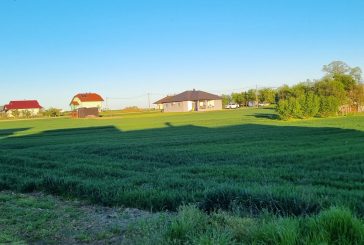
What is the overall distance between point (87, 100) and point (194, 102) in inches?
2331

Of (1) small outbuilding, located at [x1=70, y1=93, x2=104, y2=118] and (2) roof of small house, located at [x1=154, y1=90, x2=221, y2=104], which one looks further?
(1) small outbuilding, located at [x1=70, y1=93, x2=104, y2=118]

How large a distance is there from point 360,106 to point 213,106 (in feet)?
180

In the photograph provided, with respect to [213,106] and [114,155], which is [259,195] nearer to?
[114,155]

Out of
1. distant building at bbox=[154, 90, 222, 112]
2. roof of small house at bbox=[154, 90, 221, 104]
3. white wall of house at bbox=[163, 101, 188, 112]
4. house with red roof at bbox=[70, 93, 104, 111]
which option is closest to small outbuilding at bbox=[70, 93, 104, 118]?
house with red roof at bbox=[70, 93, 104, 111]

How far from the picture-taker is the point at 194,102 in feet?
336

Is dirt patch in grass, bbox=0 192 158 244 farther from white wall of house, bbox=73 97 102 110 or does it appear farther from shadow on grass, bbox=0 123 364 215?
white wall of house, bbox=73 97 102 110

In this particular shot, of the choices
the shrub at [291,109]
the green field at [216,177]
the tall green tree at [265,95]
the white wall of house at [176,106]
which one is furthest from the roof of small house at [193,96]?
the green field at [216,177]

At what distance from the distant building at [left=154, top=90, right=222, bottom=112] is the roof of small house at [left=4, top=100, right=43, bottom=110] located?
6508 cm

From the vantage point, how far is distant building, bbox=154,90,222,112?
335ft

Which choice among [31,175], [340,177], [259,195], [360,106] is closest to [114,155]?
[31,175]

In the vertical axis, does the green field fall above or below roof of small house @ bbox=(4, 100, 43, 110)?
below

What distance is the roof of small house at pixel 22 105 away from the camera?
475 ft

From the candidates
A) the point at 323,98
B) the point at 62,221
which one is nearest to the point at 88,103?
the point at 323,98

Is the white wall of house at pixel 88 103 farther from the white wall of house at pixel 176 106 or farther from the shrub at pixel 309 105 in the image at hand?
the shrub at pixel 309 105
